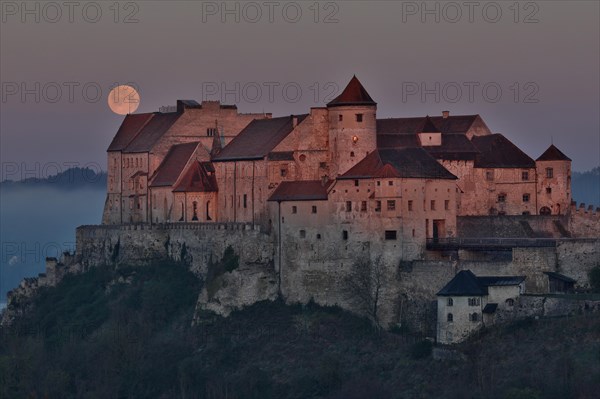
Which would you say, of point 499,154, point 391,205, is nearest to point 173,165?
point 499,154

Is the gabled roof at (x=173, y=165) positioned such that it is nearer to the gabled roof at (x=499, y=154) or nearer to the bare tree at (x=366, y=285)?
the gabled roof at (x=499, y=154)

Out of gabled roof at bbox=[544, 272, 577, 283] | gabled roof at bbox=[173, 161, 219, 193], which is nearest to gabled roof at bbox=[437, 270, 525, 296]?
gabled roof at bbox=[544, 272, 577, 283]

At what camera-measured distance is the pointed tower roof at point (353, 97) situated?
126000 millimetres

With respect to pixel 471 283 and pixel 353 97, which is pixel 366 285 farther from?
pixel 353 97

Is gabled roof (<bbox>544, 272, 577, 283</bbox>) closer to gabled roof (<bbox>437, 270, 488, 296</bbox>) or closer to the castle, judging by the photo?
gabled roof (<bbox>437, 270, 488, 296</bbox>)

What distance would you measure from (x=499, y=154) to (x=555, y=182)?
381 centimetres

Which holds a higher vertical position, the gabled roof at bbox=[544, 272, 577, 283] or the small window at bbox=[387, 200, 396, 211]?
the small window at bbox=[387, 200, 396, 211]

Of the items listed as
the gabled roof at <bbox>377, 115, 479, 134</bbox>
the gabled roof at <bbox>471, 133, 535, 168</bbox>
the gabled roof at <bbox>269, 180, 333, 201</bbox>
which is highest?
the gabled roof at <bbox>377, 115, 479, 134</bbox>

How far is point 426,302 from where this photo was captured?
387 ft

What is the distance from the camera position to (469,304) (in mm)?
113875

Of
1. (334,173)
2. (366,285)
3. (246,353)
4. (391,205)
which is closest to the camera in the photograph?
(391,205)

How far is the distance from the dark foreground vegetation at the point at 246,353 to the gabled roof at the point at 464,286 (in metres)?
2.26

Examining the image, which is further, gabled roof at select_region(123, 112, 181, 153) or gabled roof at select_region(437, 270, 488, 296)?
gabled roof at select_region(123, 112, 181, 153)

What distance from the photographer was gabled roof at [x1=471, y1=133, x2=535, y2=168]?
130 meters
